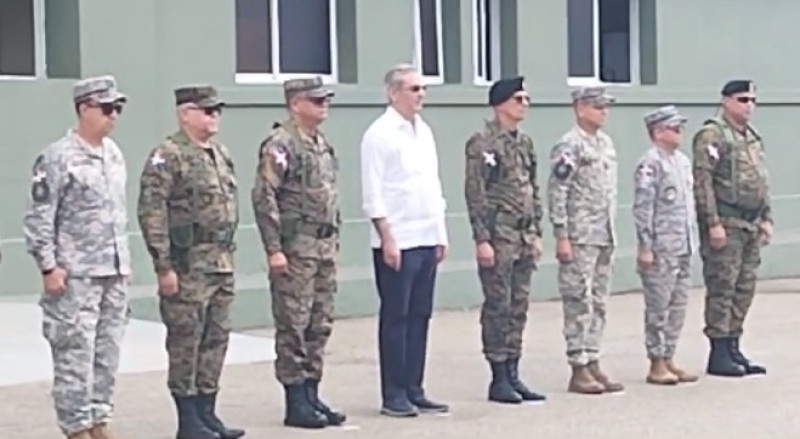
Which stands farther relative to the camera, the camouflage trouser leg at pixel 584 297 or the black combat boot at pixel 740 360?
the black combat boot at pixel 740 360

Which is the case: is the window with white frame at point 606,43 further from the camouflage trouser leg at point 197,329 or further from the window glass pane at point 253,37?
the camouflage trouser leg at point 197,329

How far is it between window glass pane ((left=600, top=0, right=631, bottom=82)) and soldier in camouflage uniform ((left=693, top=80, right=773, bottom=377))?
8.41m

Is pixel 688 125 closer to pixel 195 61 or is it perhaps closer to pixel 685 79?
pixel 685 79

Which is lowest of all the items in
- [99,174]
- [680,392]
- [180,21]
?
[680,392]

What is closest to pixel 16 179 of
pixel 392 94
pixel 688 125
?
pixel 392 94

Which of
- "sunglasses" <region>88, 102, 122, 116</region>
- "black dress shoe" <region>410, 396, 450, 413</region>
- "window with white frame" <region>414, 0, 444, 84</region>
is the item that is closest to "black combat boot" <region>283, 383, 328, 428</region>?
"black dress shoe" <region>410, 396, 450, 413</region>

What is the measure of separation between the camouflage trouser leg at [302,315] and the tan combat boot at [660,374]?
9.11 ft

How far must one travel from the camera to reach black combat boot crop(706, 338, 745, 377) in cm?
1195

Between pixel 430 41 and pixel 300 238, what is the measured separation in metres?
8.94

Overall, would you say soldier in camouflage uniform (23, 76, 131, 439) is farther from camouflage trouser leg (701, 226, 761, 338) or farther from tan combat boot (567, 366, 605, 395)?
camouflage trouser leg (701, 226, 761, 338)

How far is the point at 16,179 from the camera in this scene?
48.1 ft

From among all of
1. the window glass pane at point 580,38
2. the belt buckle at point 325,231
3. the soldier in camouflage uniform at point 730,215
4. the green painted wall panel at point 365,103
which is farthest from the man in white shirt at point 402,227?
the window glass pane at point 580,38

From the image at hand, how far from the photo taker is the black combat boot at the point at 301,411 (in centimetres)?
972

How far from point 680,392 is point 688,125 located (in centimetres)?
946
